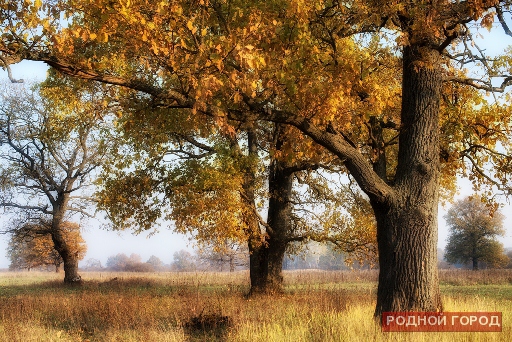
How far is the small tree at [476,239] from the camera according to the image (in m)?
56.5

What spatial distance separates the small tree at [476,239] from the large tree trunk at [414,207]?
51.3 metres

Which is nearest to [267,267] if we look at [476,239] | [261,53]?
[261,53]

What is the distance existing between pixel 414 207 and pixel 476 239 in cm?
5425

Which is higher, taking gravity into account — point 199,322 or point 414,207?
point 414,207

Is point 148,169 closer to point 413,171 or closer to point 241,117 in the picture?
point 241,117

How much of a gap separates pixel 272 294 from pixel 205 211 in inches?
178

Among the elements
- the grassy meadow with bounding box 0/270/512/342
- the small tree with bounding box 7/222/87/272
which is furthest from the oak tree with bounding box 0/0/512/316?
the small tree with bounding box 7/222/87/272

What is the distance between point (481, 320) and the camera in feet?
30.3

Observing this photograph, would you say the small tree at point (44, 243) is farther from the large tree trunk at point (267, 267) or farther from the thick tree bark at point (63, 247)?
the large tree trunk at point (267, 267)

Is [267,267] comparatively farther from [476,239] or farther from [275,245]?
[476,239]

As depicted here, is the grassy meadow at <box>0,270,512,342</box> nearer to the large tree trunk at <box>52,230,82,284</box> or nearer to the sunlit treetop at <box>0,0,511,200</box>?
the sunlit treetop at <box>0,0,511,200</box>

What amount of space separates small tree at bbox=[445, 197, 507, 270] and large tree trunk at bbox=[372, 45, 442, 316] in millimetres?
51257

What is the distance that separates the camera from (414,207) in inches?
378

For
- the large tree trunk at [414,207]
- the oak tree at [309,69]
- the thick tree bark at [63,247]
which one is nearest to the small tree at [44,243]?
the thick tree bark at [63,247]
